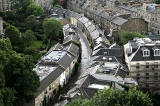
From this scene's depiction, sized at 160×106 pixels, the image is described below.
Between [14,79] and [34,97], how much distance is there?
166 inches

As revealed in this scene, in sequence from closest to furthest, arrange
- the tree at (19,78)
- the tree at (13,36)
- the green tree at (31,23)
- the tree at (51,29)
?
the tree at (19,78) < the tree at (13,36) < the tree at (51,29) < the green tree at (31,23)

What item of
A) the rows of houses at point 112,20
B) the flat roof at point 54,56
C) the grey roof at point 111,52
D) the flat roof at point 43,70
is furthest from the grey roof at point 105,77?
the rows of houses at point 112,20

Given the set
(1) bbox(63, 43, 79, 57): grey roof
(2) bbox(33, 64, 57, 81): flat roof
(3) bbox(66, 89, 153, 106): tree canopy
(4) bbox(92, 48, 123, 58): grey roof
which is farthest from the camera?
(1) bbox(63, 43, 79, 57): grey roof

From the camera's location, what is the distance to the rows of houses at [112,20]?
84.1m

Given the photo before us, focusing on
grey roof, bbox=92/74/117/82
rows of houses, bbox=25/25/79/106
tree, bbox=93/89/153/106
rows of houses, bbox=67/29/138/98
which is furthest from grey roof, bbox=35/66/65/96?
tree, bbox=93/89/153/106

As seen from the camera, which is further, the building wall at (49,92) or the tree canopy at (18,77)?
the building wall at (49,92)

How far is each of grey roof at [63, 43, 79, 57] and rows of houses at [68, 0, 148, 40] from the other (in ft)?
48.6

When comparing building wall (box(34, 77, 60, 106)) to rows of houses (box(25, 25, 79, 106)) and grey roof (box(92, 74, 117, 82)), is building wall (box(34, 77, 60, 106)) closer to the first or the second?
rows of houses (box(25, 25, 79, 106))

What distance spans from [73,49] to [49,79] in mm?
19819

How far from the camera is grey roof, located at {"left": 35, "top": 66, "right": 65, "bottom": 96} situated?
49.3 meters

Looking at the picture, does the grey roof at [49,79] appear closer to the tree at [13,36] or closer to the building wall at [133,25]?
the tree at [13,36]

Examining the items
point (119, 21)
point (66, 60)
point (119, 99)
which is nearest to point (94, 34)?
point (119, 21)

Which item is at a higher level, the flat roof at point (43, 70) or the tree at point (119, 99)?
the tree at point (119, 99)

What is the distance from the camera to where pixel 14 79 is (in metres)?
44.0
